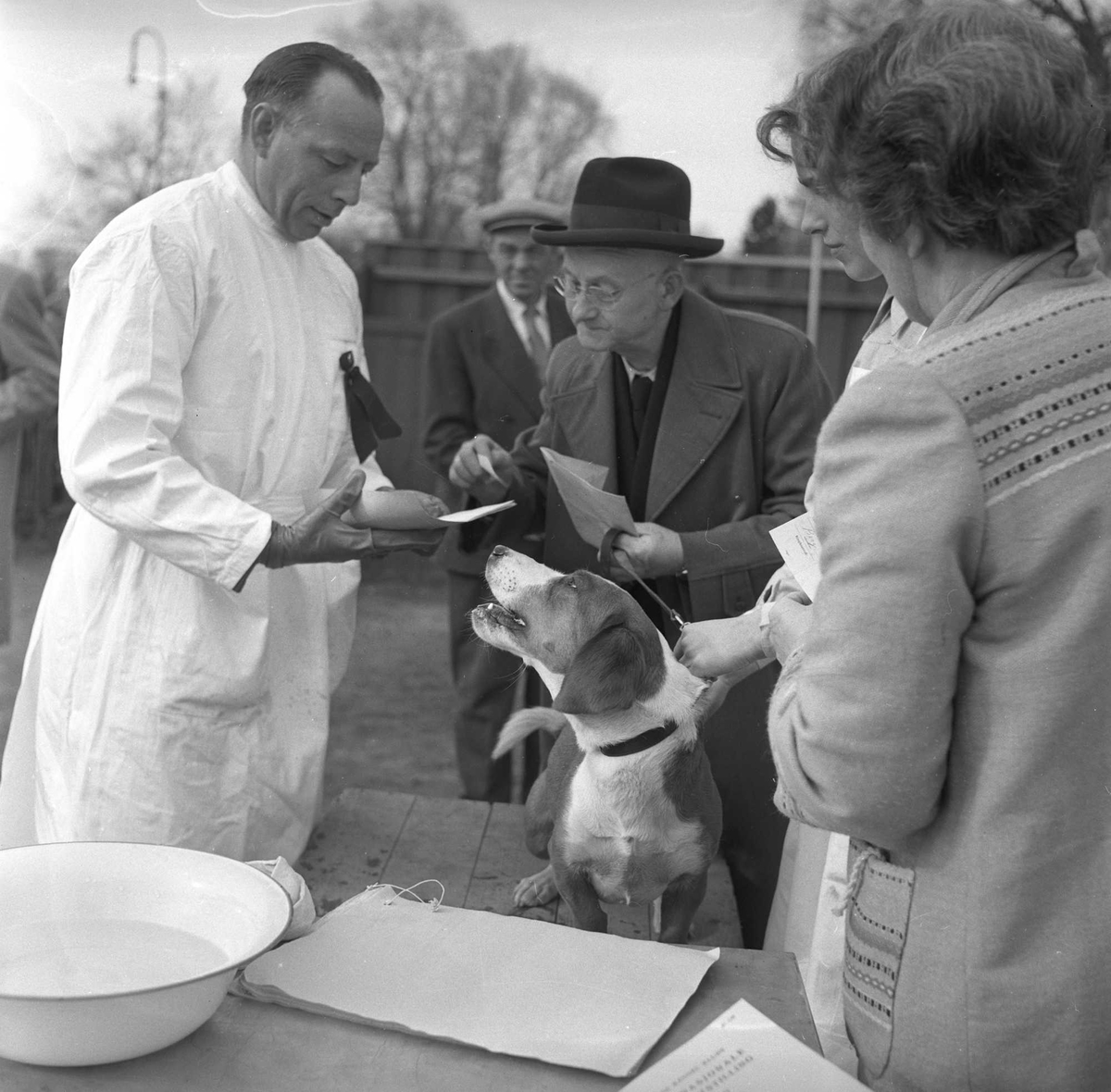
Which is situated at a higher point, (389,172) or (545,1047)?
(389,172)

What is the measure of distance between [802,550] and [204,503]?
0.88 metres

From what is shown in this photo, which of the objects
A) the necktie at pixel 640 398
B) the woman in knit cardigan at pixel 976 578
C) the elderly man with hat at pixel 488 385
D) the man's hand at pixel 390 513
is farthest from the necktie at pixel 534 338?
the woman in knit cardigan at pixel 976 578

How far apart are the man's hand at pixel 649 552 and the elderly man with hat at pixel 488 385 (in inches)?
52.3

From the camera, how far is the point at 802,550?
145 centimetres

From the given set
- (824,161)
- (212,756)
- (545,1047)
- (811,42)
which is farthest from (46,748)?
(811,42)

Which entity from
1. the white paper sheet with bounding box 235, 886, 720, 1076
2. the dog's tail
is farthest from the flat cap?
the white paper sheet with bounding box 235, 886, 720, 1076

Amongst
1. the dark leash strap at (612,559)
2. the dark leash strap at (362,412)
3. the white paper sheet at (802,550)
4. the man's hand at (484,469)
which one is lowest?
the dark leash strap at (612,559)

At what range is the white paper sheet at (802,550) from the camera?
4.61 feet

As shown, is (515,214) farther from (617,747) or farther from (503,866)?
(617,747)

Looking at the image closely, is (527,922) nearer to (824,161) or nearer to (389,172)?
(824,161)

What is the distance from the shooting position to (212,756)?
6.36 ft

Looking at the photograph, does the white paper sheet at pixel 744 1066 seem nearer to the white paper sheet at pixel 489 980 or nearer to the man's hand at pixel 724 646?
the white paper sheet at pixel 489 980

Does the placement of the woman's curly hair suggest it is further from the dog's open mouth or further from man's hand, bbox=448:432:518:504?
man's hand, bbox=448:432:518:504

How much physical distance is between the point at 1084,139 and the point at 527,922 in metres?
1.01
